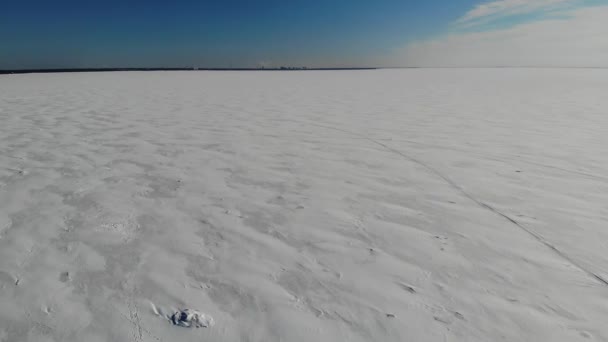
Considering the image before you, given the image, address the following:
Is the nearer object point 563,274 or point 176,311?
point 176,311

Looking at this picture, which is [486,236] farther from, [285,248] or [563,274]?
[285,248]

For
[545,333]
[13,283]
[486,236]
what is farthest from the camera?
[486,236]

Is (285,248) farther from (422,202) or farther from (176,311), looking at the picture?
(422,202)

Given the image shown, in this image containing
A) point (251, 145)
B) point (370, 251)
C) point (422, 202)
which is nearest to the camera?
point (370, 251)

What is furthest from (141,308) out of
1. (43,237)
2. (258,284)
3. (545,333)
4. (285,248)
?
(545,333)

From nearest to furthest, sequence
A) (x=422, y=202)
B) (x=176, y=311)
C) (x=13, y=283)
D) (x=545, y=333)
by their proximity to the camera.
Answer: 1. (x=545, y=333)
2. (x=176, y=311)
3. (x=13, y=283)
4. (x=422, y=202)

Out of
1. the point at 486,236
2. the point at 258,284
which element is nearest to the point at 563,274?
the point at 486,236
